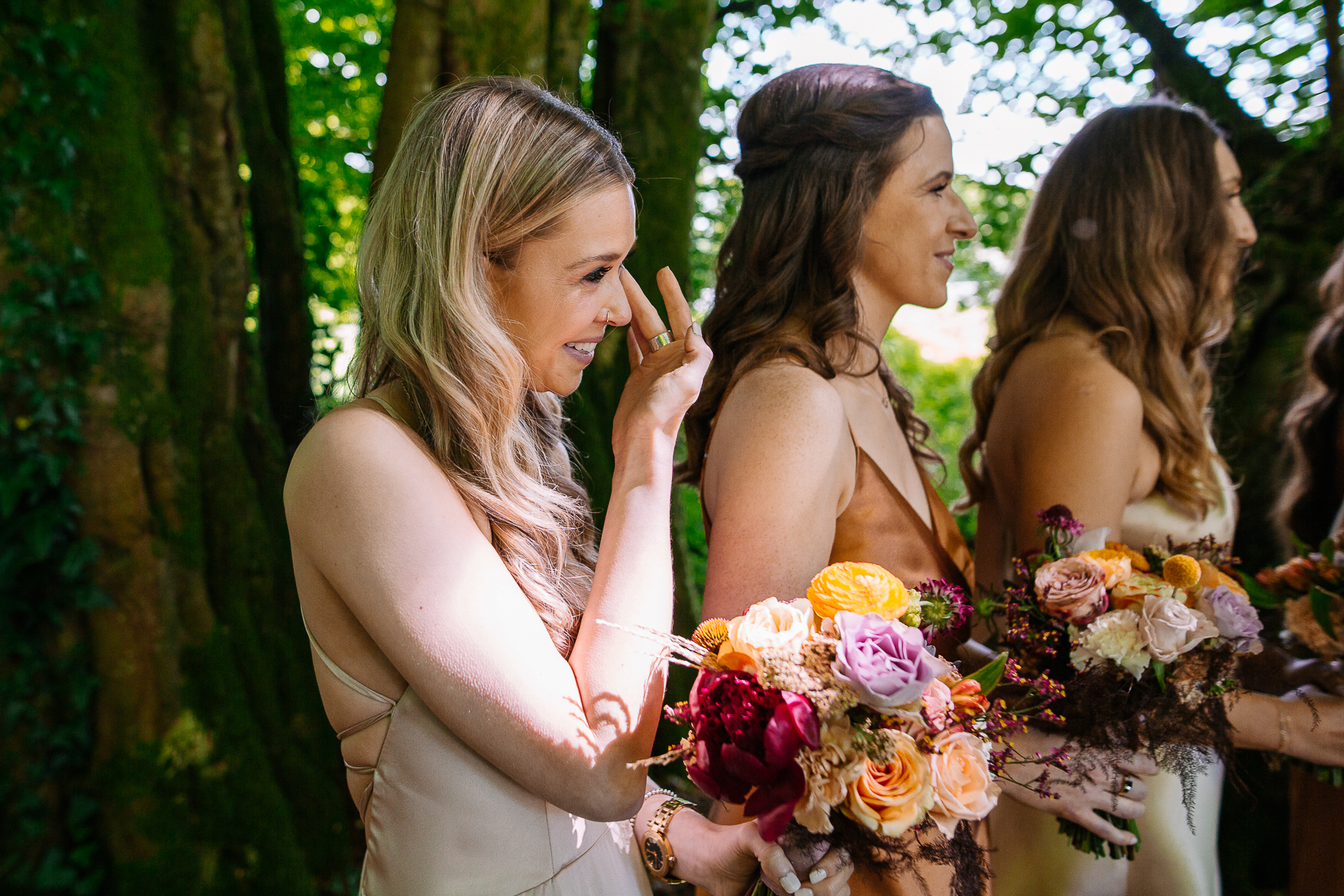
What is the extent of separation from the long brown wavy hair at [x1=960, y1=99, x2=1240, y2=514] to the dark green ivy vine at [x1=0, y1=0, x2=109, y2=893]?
3527 mm

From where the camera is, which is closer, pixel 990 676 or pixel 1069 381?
pixel 990 676

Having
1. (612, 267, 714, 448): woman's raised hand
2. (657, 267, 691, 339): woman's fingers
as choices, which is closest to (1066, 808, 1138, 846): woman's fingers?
(612, 267, 714, 448): woman's raised hand

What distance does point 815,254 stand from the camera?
7.66ft

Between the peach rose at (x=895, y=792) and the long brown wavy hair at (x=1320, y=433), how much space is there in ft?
9.24

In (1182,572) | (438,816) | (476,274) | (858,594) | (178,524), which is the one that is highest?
(476,274)

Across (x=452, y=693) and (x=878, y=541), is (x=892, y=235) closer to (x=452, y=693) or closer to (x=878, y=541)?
(x=878, y=541)

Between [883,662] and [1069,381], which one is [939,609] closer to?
[883,662]

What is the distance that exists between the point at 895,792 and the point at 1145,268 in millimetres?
2120

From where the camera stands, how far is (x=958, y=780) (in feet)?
4.43

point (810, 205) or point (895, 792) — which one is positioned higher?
point (810, 205)

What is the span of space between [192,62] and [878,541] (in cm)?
359

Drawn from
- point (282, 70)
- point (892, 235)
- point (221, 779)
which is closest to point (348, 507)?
point (892, 235)

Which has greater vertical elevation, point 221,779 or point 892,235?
point 892,235

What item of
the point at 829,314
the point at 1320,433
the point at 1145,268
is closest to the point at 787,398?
the point at 829,314
